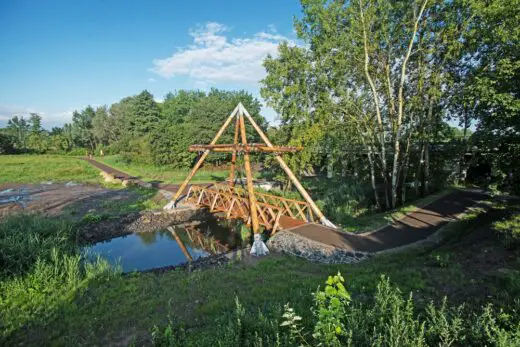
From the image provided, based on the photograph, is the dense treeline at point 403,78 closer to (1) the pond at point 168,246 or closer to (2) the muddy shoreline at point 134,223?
(1) the pond at point 168,246

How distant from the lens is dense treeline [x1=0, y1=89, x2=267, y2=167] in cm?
3509

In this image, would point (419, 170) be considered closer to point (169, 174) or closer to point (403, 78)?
point (403, 78)

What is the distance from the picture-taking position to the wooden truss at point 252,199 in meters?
12.1

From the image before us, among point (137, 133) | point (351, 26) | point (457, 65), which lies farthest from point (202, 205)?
point (137, 133)

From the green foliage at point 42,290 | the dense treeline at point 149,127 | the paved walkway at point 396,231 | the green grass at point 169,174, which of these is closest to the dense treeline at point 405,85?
the paved walkway at point 396,231

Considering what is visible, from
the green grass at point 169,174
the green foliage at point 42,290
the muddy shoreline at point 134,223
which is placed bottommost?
the muddy shoreline at point 134,223

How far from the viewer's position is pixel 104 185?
26938mm

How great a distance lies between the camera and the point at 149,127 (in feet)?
167

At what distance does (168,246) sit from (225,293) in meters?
7.89

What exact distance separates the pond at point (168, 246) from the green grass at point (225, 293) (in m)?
3.49

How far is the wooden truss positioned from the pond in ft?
4.15

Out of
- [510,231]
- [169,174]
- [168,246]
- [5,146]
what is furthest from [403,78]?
[5,146]

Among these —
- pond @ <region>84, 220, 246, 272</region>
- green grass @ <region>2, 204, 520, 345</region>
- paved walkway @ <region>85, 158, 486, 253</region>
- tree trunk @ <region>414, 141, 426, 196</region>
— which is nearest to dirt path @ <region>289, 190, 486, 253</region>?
paved walkway @ <region>85, 158, 486, 253</region>

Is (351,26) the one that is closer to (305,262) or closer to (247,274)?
(305,262)
